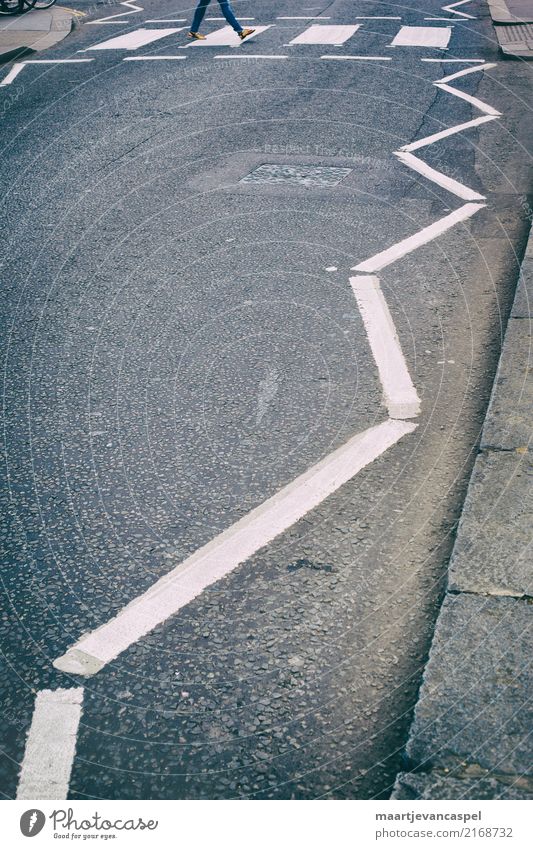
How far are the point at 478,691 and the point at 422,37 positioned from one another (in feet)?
41.8

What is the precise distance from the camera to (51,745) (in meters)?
2.63

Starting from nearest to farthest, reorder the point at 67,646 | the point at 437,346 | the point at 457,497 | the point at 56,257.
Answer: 1. the point at 67,646
2. the point at 457,497
3. the point at 437,346
4. the point at 56,257

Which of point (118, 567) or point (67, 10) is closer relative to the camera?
point (118, 567)

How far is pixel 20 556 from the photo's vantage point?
11.3 feet

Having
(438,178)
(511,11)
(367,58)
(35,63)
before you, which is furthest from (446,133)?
(511,11)

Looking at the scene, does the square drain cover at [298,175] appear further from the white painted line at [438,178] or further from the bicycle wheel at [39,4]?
the bicycle wheel at [39,4]

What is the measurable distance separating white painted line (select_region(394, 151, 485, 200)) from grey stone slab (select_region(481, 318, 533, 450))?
266 centimetres

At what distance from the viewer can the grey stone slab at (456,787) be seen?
89.2 inches

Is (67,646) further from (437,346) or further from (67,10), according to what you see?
(67,10)

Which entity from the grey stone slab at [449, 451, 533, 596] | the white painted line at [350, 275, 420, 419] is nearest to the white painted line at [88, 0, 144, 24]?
the white painted line at [350, 275, 420, 419]

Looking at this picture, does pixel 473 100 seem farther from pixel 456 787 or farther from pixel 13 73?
pixel 456 787

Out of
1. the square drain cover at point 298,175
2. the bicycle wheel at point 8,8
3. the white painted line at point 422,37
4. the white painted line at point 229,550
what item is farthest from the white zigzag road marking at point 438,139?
the bicycle wheel at point 8,8

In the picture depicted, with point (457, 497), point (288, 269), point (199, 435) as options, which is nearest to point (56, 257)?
point (288, 269)
